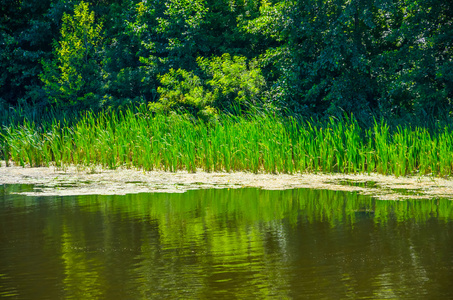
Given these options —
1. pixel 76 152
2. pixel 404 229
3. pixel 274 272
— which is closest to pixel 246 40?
pixel 76 152

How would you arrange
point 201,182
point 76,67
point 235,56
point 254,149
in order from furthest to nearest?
point 76,67 < point 235,56 < point 254,149 < point 201,182

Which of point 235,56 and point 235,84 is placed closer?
point 235,84

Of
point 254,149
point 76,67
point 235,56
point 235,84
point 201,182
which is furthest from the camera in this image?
point 76,67

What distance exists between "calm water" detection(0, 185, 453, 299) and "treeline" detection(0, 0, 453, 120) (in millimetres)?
6398

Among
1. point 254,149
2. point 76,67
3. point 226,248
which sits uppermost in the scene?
point 76,67

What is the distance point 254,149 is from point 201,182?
156 cm

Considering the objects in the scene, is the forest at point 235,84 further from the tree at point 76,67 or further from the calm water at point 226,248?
the calm water at point 226,248

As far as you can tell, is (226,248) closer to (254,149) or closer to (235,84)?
(254,149)

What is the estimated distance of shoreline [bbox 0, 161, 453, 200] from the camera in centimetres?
891

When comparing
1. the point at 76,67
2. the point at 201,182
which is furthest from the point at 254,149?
the point at 76,67

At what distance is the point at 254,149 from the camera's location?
11.1 metres

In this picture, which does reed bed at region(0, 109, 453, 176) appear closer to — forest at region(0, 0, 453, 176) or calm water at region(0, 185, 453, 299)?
forest at region(0, 0, 453, 176)

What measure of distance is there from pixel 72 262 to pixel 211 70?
42.3 feet

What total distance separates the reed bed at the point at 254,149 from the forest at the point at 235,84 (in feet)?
0.11
